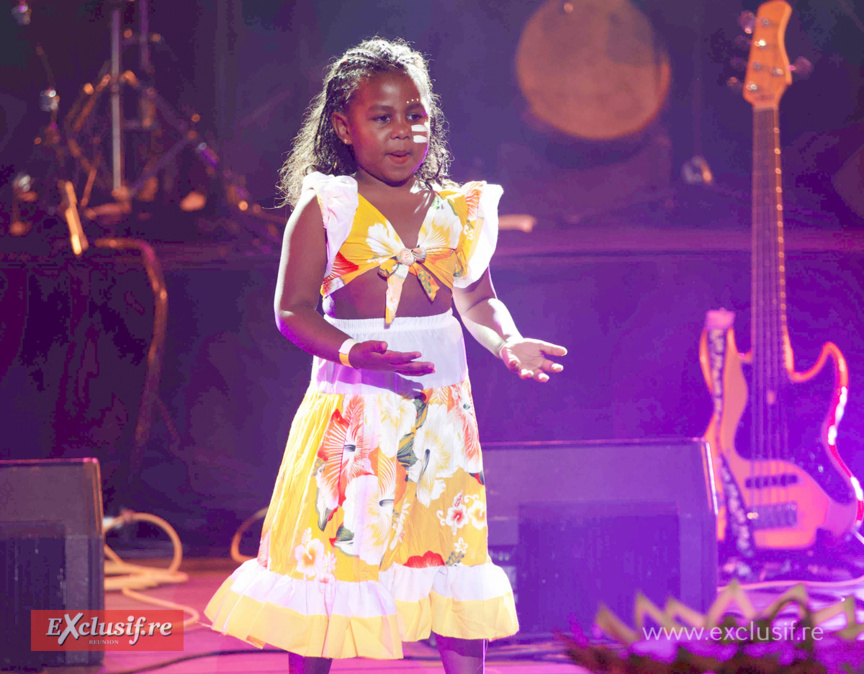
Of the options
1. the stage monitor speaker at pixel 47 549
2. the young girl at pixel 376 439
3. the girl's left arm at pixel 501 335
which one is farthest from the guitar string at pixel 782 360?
the stage monitor speaker at pixel 47 549

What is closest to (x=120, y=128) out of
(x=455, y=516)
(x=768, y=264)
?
(x=768, y=264)

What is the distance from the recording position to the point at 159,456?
3.71 metres

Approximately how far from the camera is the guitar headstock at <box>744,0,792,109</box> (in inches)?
122

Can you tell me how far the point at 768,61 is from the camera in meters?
3.14

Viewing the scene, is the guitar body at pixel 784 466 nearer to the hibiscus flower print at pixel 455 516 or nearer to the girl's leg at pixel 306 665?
the hibiscus flower print at pixel 455 516

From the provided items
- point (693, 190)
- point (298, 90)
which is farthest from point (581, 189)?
point (298, 90)

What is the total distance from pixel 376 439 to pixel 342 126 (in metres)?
0.55

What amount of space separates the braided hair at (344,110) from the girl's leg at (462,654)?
828mm

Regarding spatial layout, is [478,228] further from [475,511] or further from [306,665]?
[306,665]

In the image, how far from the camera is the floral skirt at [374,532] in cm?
153

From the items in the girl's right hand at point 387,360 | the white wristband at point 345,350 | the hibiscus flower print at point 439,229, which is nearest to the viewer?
the girl's right hand at point 387,360

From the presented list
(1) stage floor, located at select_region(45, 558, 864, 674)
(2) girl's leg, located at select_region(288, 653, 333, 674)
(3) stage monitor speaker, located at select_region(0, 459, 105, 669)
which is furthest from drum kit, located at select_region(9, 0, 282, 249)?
(2) girl's leg, located at select_region(288, 653, 333, 674)

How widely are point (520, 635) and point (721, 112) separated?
2.69m

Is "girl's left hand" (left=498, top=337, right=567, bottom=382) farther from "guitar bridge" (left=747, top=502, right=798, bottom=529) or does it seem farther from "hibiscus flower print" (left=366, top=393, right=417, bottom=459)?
"guitar bridge" (left=747, top=502, right=798, bottom=529)
